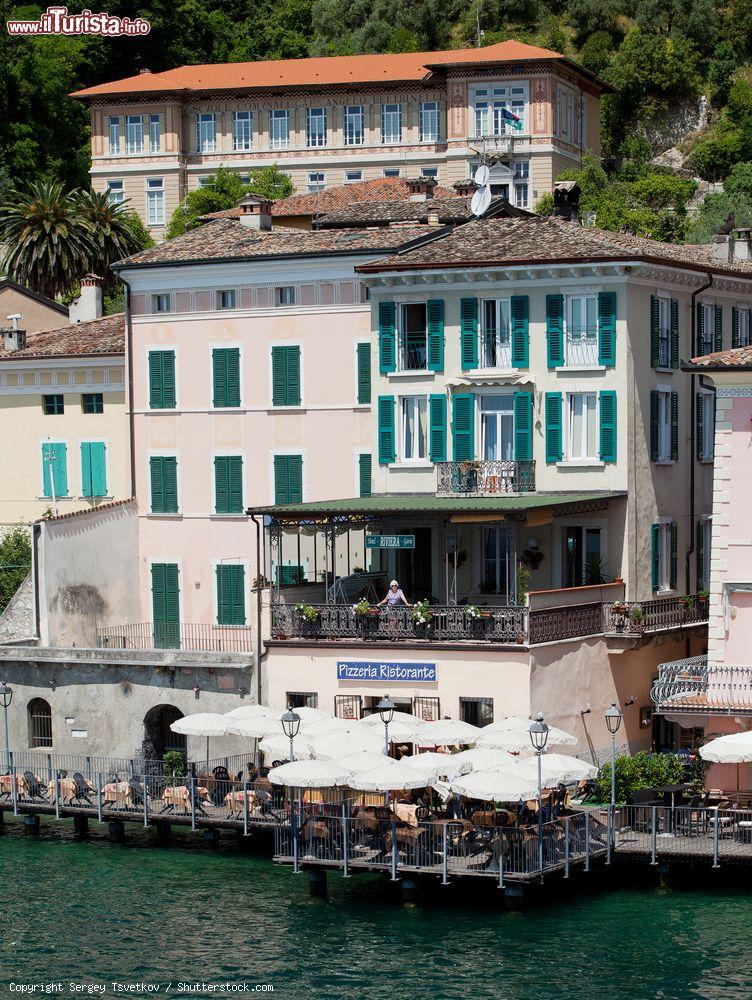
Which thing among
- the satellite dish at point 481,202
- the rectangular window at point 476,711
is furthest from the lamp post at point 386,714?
the satellite dish at point 481,202

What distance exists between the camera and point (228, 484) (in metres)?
55.4

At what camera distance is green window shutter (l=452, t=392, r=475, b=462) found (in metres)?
50.8

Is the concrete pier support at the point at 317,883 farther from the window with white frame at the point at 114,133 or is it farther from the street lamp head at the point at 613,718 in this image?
the window with white frame at the point at 114,133

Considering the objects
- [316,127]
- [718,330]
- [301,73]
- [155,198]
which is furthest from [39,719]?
[301,73]

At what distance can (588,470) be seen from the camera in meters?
49.8

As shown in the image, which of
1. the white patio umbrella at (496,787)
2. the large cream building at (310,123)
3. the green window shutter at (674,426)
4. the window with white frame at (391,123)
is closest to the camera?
the white patio umbrella at (496,787)

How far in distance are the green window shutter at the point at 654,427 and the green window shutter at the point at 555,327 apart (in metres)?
2.51

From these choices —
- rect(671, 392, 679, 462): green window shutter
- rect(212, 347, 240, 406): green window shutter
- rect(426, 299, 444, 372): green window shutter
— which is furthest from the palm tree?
rect(671, 392, 679, 462): green window shutter

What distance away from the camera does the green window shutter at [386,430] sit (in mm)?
51625

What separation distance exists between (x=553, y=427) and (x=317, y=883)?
1400 centimetres

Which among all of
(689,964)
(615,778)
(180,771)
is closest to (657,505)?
(615,778)

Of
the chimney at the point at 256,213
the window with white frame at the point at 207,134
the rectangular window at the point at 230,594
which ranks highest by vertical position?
the window with white frame at the point at 207,134

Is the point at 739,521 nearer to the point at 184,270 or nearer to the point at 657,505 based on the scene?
the point at 657,505

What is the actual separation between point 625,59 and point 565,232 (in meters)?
73.1
